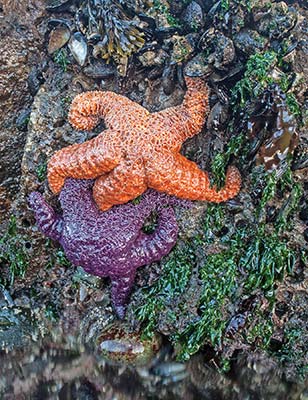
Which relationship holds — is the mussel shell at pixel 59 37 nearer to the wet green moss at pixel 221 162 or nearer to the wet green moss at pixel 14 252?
the wet green moss at pixel 14 252

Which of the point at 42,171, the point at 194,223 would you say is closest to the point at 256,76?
the point at 194,223

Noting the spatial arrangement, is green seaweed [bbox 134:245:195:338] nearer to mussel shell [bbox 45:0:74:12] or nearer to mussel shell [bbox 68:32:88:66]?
mussel shell [bbox 68:32:88:66]

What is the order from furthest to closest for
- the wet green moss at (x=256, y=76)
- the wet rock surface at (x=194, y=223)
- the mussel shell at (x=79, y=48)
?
the mussel shell at (x=79, y=48) → the wet rock surface at (x=194, y=223) → the wet green moss at (x=256, y=76)

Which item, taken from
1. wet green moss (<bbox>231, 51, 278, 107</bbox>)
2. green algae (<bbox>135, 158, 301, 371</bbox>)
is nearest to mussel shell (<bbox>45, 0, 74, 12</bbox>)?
wet green moss (<bbox>231, 51, 278, 107</bbox>)

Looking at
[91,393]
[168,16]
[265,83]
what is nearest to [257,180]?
[265,83]

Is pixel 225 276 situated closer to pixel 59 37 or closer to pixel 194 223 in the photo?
pixel 194 223

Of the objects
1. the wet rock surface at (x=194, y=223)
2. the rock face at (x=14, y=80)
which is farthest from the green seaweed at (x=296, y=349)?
the rock face at (x=14, y=80)
